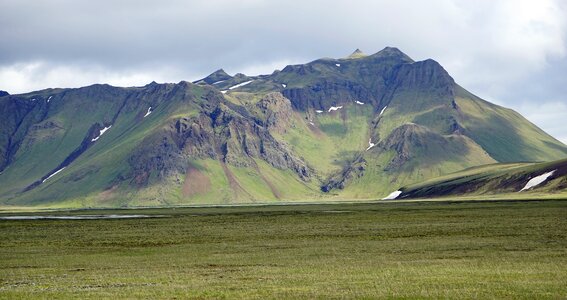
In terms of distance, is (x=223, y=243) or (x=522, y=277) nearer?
(x=522, y=277)

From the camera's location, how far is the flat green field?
139 feet

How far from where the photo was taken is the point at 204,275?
5138 cm

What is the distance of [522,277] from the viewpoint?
4616 centimetres

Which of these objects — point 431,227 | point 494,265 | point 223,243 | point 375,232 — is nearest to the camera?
point 494,265

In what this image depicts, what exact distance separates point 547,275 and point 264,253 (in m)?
28.7

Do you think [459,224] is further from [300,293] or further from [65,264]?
[300,293]

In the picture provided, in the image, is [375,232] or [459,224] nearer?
[375,232]

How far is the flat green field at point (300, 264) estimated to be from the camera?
42.3 metres

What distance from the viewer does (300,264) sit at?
5778 cm

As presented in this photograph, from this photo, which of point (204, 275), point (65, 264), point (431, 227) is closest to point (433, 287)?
point (204, 275)

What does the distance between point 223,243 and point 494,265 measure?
3643cm

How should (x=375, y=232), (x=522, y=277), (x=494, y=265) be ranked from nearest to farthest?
(x=522, y=277)
(x=494, y=265)
(x=375, y=232)

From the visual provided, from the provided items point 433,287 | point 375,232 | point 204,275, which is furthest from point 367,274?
point 375,232

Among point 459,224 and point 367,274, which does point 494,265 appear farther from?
point 459,224
